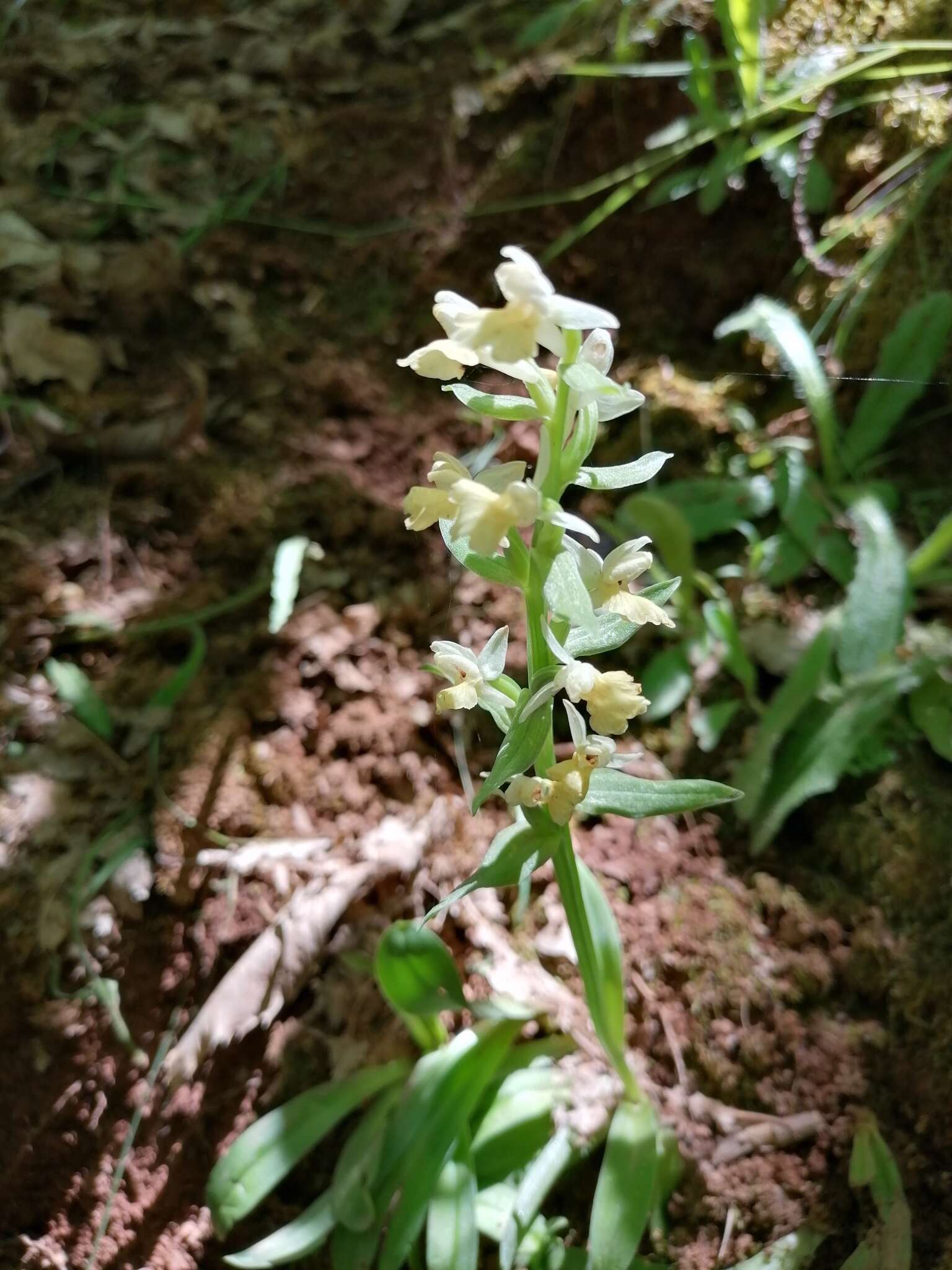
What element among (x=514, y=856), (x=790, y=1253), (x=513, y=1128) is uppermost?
(x=514, y=856)

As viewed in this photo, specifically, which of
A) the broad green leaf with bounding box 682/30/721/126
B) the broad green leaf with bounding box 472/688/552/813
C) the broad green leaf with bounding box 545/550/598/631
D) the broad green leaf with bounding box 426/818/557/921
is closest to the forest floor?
the broad green leaf with bounding box 682/30/721/126

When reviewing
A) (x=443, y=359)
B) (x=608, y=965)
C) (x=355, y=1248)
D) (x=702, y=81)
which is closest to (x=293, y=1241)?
(x=355, y=1248)

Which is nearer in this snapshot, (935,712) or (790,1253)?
(790,1253)

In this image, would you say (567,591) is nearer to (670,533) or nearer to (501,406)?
(501,406)

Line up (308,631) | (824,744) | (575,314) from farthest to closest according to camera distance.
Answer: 1. (308,631)
2. (824,744)
3. (575,314)

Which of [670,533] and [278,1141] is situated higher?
[670,533]

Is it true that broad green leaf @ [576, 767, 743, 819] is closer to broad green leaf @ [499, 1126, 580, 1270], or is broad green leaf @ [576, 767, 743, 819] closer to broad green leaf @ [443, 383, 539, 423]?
broad green leaf @ [443, 383, 539, 423]

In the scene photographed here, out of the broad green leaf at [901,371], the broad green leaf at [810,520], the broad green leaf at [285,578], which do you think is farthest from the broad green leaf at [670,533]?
the broad green leaf at [285,578]
